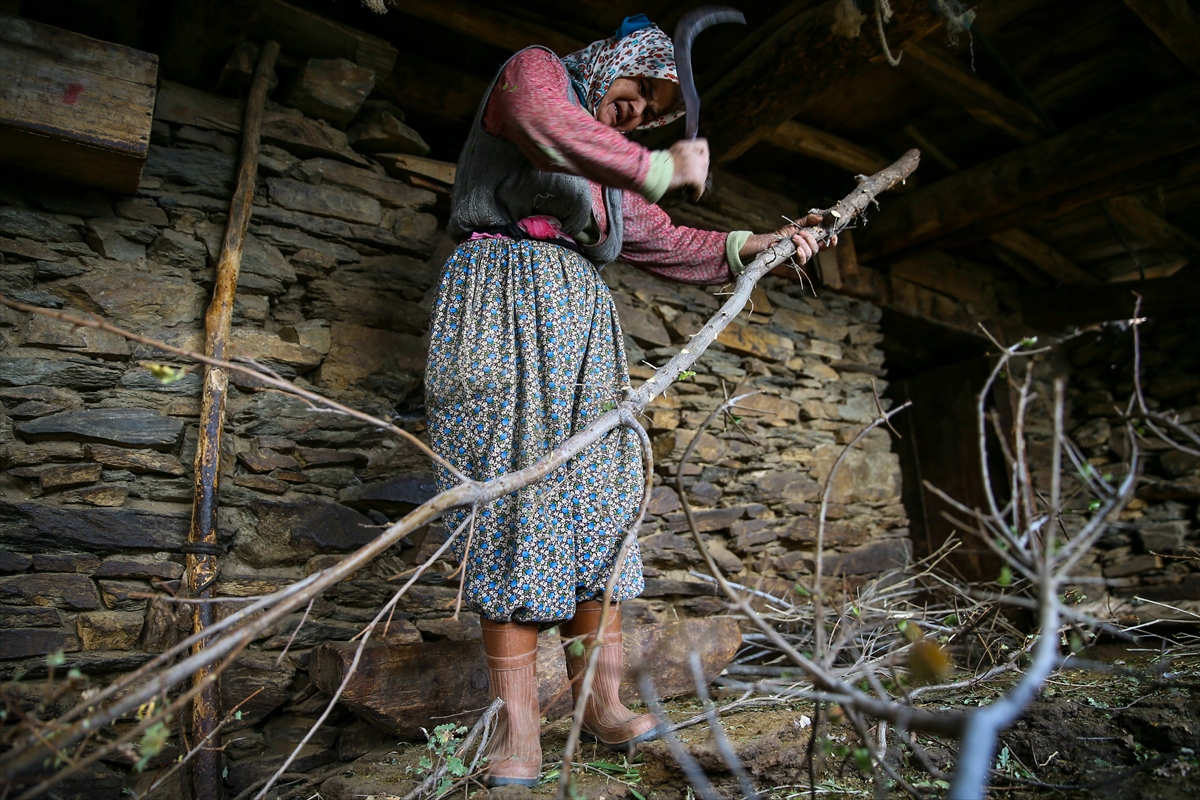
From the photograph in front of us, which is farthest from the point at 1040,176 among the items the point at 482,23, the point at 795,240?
the point at 482,23

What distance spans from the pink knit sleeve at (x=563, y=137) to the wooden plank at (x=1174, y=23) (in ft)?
6.77

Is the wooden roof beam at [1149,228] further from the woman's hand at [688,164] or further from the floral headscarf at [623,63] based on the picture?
the woman's hand at [688,164]

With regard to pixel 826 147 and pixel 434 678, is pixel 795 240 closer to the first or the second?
pixel 826 147

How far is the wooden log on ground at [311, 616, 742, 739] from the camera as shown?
1798 millimetres

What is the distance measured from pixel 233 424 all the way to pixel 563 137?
1260 millimetres

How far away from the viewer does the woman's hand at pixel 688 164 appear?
1.62 meters

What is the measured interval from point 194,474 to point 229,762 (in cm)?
74

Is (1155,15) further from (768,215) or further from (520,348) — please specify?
(520,348)

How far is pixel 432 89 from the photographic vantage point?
2586 millimetres

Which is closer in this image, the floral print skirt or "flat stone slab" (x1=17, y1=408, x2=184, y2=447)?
the floral print skirt

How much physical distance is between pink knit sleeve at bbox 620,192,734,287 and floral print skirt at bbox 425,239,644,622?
0.33 metres

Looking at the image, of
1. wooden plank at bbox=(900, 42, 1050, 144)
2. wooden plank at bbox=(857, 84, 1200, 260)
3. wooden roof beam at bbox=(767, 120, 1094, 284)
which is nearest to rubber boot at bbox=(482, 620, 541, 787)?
wooden roof beam at bbox=(767, 120, 1094, 284)

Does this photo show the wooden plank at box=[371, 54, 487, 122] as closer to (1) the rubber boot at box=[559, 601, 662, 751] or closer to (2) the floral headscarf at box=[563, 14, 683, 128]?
(2) the floral headscarf at box=[563, 14, 683, 128]

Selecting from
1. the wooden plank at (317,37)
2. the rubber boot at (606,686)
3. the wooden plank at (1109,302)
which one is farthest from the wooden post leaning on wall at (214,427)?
the wooden plank at (1109,302)
